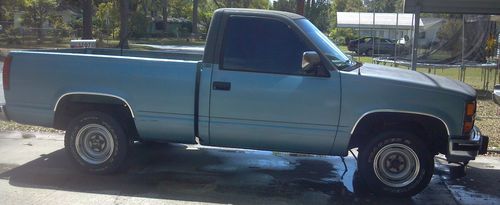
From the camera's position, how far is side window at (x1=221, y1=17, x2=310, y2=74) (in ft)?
19.1

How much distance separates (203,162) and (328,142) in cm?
201

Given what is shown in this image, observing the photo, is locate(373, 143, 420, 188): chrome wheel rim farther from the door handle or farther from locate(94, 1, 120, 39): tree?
locate(94, 1, 120, 39): tree

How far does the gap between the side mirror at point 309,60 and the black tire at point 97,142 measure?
2.26 m

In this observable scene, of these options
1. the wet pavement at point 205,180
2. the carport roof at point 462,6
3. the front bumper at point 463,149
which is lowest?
the wet pavement at point 205,180

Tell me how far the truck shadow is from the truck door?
1.69ft

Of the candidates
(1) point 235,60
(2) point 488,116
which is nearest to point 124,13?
(2) point 488,116

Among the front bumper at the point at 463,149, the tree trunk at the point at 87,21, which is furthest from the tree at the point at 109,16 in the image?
the front bumper at the point at 463,149

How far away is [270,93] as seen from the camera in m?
5.72

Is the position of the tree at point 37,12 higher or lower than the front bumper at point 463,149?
higher

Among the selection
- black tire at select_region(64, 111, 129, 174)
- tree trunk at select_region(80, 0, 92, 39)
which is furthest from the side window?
tree trunk at select_region(80, 0, 92, 39)

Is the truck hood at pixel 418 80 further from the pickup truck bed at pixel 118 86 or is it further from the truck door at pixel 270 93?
the pickup truck bed at pixel 118 86

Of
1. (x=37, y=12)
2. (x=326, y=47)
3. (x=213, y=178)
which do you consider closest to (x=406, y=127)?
(x=326, y=47)

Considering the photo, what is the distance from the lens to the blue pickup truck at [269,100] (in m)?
5.61

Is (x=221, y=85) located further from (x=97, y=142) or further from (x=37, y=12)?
(x=37, y=12)
